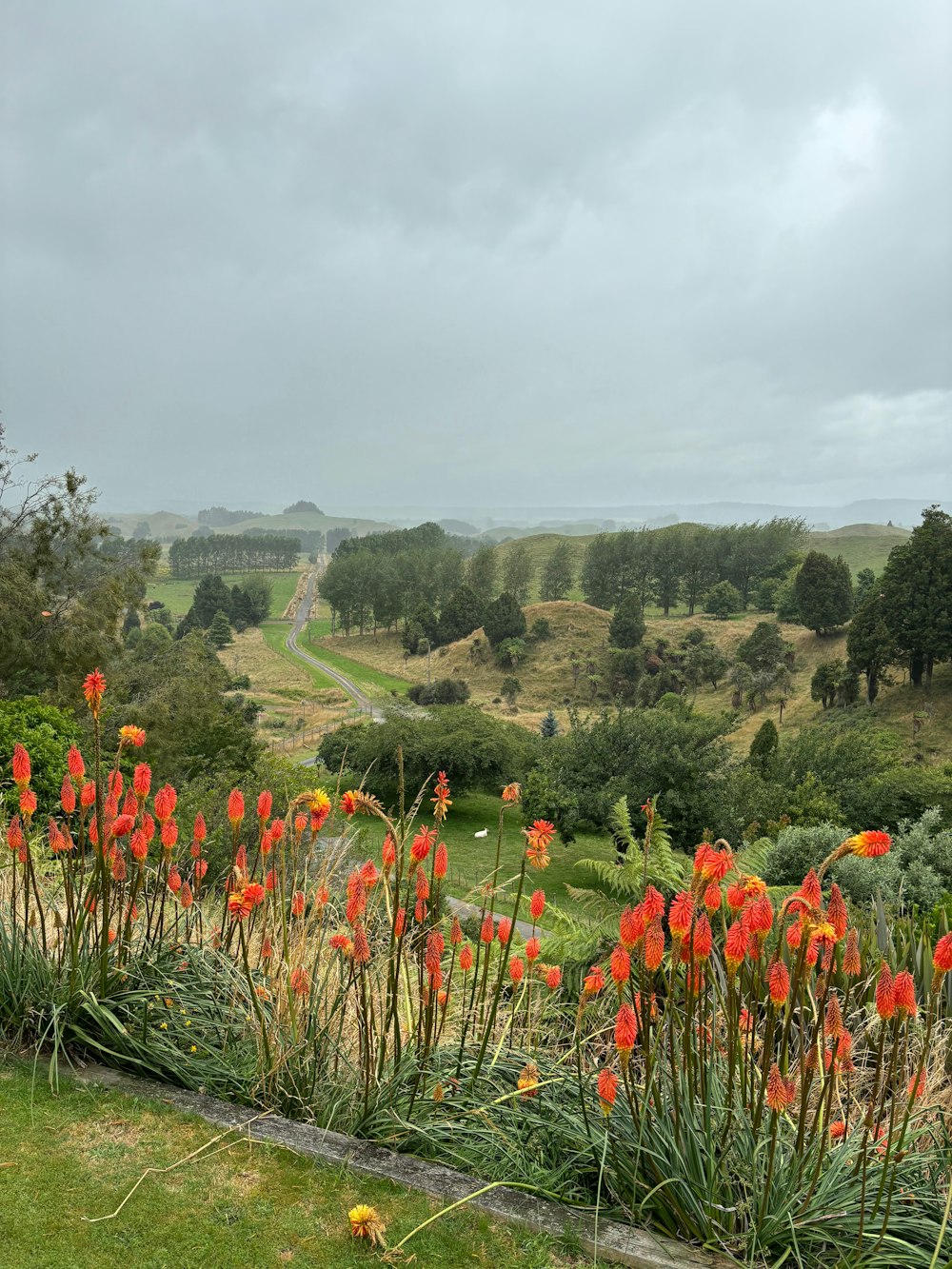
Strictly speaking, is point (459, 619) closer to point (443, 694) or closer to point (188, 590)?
point (443, 694)

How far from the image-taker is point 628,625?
66.1m

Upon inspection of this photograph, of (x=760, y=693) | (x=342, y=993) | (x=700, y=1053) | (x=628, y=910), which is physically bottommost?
(x=760, y=693)

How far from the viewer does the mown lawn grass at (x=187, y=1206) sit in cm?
251

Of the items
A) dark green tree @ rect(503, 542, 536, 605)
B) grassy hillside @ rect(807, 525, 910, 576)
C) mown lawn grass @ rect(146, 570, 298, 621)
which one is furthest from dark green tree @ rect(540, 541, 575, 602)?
mown lawn grass @ rect(146, 570, 298, 621)

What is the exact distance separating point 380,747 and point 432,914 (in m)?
25.6

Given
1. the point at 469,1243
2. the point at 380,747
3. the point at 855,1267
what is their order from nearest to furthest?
the point at 855,1267, the point at 469,1243, the point at 380,747

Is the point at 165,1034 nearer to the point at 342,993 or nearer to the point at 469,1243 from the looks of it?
the point at 342,993

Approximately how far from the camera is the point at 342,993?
3551 millimetres

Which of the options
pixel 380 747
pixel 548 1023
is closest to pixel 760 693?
pixel 380 747

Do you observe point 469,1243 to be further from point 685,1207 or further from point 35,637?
point 35,637

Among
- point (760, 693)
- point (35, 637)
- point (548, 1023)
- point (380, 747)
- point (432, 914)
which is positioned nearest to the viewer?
point (432, 914)

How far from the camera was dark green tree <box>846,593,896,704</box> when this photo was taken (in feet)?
139

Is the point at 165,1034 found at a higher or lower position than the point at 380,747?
higher

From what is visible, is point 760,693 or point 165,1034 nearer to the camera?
point 165,1034
